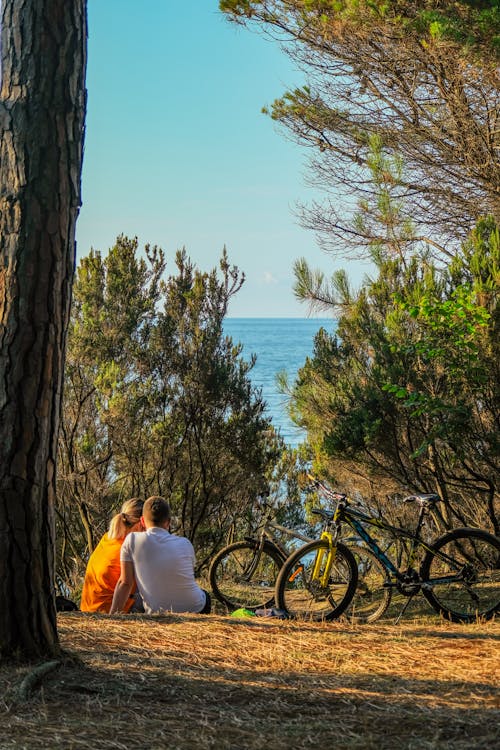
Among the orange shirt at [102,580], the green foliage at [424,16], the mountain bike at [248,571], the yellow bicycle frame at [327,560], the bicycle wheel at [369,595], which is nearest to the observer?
the yellow bicycle frame at [327,560]

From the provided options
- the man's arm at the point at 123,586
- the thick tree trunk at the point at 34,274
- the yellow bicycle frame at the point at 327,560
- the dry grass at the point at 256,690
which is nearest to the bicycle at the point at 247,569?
the yellow bicycle frame at the point at 327,560

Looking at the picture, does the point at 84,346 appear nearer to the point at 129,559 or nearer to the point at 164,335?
the point at 164,335

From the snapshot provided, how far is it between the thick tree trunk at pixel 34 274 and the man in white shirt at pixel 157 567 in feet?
5.50

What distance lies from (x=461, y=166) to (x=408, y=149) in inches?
26.2

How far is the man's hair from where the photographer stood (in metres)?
5.66

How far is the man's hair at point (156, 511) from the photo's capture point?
5.66 m

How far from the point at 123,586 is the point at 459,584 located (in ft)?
7.71

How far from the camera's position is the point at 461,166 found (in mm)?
9969

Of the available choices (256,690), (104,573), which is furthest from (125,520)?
(256,690)

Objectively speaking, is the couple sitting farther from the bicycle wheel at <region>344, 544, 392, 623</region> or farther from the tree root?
the tree root

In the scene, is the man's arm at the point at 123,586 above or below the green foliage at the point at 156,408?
below

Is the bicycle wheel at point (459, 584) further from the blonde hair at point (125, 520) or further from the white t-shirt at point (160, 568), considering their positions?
the blonde hair at point (125, 520)

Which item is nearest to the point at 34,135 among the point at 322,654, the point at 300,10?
the point at 322,654

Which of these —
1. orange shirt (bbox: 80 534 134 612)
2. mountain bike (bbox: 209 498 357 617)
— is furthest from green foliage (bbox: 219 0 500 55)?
orange shirt (bbox: 80 534 134 612)
